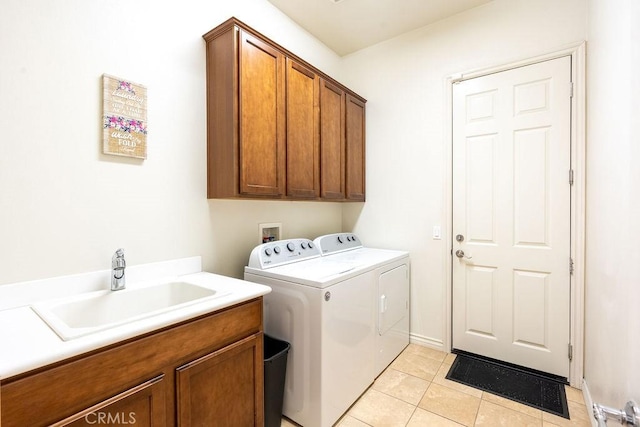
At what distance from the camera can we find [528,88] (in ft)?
7.25

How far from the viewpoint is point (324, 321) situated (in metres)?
1.63

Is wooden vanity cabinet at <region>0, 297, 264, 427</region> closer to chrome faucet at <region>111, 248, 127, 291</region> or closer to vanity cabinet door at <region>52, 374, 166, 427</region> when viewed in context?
vanity cabinet door at <region>52, 374, 166, 427</region>

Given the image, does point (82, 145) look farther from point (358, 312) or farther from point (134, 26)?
point (358, 312)

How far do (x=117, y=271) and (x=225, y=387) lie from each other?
2.50 feet

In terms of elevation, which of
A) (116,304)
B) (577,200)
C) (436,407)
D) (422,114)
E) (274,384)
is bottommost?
(436,407)

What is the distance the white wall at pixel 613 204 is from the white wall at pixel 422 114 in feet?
1.51

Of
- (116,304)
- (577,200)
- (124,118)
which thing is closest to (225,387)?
(116,304)

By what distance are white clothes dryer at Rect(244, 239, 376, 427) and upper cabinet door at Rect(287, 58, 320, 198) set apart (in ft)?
1.63

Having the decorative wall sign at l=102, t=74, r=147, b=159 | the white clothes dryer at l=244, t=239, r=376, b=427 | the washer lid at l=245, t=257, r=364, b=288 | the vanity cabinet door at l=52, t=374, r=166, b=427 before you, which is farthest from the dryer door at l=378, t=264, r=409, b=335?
the decorative wall sign at l=102, t=74, r=147, b=159

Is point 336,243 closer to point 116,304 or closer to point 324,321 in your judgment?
point 324,321

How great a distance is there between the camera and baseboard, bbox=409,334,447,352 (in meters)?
2.61

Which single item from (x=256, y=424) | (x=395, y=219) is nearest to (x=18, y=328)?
(x=256, y=424)

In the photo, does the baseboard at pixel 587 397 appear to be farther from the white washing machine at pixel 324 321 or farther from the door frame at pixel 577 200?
the white washing machine at pixel 324 321

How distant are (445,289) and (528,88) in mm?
1681
